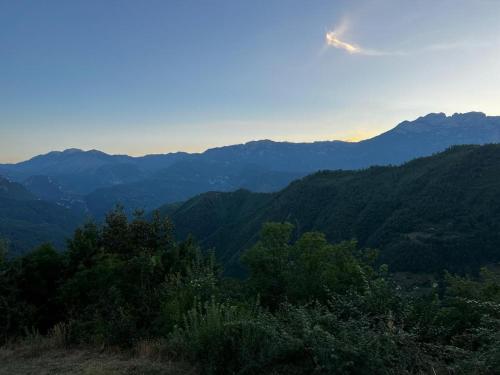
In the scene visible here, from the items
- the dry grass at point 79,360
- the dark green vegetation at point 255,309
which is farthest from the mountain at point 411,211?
the dry grass at point 79,360

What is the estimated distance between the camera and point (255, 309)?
6.90m

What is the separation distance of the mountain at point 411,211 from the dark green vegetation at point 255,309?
316ft

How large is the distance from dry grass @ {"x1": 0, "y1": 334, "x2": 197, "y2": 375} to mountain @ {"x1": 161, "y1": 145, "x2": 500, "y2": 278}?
100264 millimetres

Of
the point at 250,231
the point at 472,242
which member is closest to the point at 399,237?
the point at 472,242

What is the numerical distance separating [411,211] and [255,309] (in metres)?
136

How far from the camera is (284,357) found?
527 cm

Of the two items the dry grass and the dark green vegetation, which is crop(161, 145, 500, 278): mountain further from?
the dry grass

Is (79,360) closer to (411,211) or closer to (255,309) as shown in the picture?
(255,309)

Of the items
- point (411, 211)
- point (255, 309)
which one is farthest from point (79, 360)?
point (411, 211)

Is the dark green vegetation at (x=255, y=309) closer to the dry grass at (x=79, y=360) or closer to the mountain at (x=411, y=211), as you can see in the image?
the dry grass at (x=79, y=360)

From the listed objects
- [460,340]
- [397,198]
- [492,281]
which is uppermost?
[460,340]

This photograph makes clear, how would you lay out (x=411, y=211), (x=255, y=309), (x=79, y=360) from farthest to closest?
(x=411, y=211)
(x=255, y=309)
(x=79, y=360)

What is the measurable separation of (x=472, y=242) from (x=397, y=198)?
118 feet

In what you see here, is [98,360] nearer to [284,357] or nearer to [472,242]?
[284,357]
